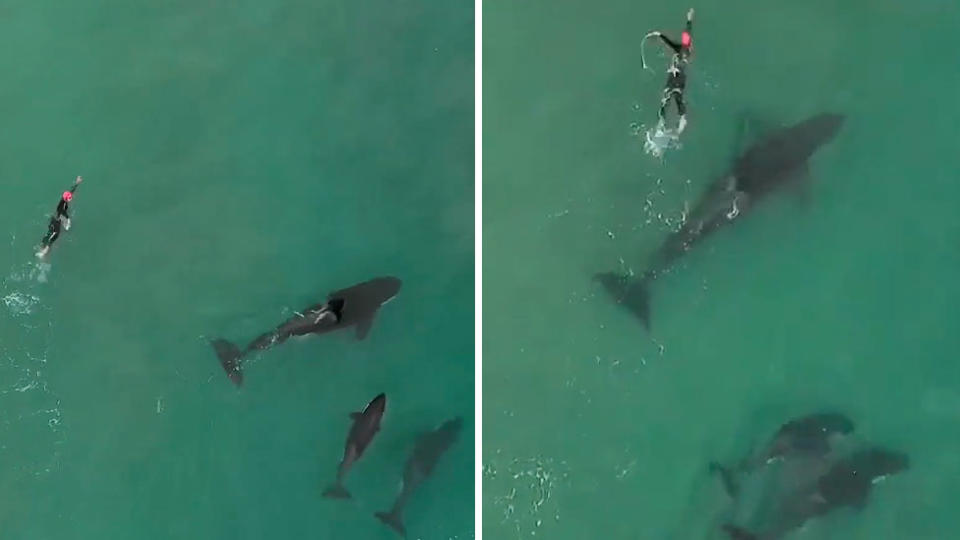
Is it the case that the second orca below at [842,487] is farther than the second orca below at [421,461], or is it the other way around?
the second orca below at [421,461]

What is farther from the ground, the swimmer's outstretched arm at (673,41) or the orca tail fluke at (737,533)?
the swimmer's outstretched arm at (673,41)

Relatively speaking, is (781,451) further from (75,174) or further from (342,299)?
(75,174)

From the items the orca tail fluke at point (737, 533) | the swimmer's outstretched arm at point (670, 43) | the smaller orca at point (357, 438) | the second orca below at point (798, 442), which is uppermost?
the swimmer's outstretched arm at point (670, 43)

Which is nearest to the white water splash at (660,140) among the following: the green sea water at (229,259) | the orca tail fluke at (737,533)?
the green sea water at (229,259)

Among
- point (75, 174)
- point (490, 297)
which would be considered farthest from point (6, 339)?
point (490, 297)

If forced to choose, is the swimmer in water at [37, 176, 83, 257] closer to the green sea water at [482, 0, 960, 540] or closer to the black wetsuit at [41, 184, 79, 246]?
the black wetsuit at [41, 184, 79, 246]

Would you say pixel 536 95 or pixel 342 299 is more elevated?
pixel 536 95

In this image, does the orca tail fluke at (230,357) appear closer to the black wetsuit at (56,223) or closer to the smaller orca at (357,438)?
the smaller orca at (357,438)

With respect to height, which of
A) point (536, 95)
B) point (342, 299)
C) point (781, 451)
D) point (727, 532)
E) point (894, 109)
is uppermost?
point (536, 95)
